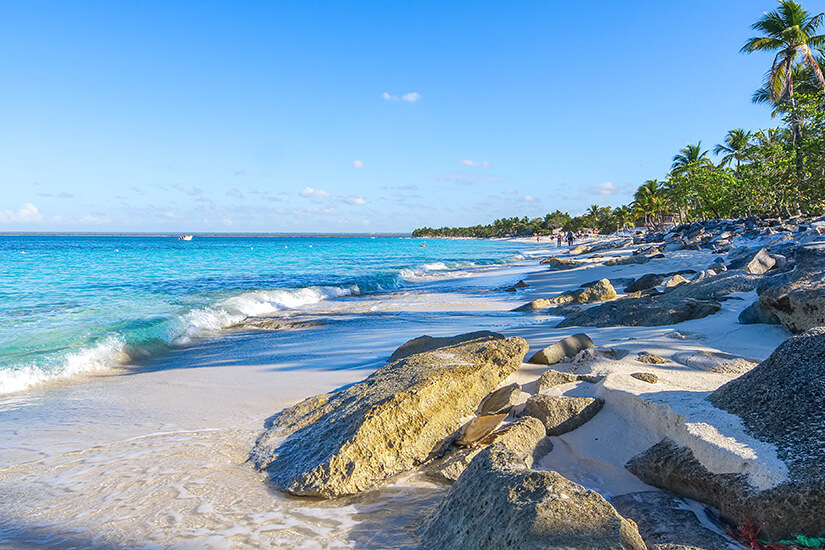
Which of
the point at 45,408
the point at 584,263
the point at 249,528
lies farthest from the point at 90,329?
the point at 584,263

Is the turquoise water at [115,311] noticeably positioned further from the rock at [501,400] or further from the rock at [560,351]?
the rock at [560,351]

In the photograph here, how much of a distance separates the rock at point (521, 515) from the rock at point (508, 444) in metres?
0.76

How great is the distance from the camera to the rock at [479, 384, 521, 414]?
4.55 metres

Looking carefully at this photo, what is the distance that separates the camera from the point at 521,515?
2.28m

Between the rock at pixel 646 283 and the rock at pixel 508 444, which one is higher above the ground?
the rock at pixel 646 283

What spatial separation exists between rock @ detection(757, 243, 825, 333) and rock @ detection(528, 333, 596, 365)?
2039 mm

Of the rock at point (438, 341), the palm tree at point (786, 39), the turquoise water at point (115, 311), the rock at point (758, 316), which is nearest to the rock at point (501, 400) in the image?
the rock at point (438, 341)

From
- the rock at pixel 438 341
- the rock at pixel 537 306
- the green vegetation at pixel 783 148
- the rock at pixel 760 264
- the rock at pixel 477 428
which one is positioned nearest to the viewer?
the rock at pixel 477 428

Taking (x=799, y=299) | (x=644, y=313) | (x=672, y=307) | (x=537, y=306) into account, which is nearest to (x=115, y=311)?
(x=537, y=306)

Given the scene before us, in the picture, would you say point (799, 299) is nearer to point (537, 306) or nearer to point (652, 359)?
point (652, 359)

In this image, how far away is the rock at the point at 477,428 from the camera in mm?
4070

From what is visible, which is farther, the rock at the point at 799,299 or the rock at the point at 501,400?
the rock at the point at 799,299

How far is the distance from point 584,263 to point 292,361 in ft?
77.3

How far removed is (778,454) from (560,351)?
10.1ft
